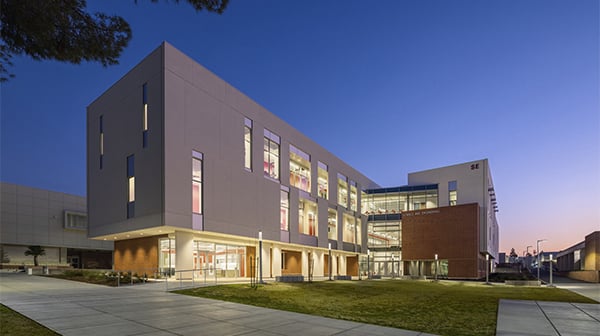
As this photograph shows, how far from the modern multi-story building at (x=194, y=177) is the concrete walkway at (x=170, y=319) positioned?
10490 mm

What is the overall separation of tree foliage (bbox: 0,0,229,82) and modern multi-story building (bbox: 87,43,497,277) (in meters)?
15.1

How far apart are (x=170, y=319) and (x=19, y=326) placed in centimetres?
346

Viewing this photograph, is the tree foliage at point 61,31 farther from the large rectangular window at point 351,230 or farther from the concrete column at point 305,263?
the large rectangular window at point 351,230

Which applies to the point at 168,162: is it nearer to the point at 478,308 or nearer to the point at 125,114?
the point at 125,114

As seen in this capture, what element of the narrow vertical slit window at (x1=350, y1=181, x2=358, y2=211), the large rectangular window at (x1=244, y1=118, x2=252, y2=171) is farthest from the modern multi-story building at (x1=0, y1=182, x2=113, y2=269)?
the narrow vertical slit window at (x1=350, y1=181, x2=358, y2=211)

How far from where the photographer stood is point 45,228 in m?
58.0

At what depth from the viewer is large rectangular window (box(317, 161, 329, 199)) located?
5011cm

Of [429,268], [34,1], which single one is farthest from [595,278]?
[34,1]

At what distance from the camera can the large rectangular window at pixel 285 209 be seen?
4047cm

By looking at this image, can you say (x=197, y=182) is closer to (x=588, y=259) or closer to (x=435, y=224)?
(x=435, y=224)

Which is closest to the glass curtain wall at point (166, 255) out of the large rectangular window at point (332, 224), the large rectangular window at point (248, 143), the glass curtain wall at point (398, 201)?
the large rectangular window at point (248, 143)

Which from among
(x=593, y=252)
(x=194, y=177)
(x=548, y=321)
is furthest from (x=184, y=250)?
(x=593, y=252)

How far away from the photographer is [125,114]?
31234mm

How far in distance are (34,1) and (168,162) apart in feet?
58.1
